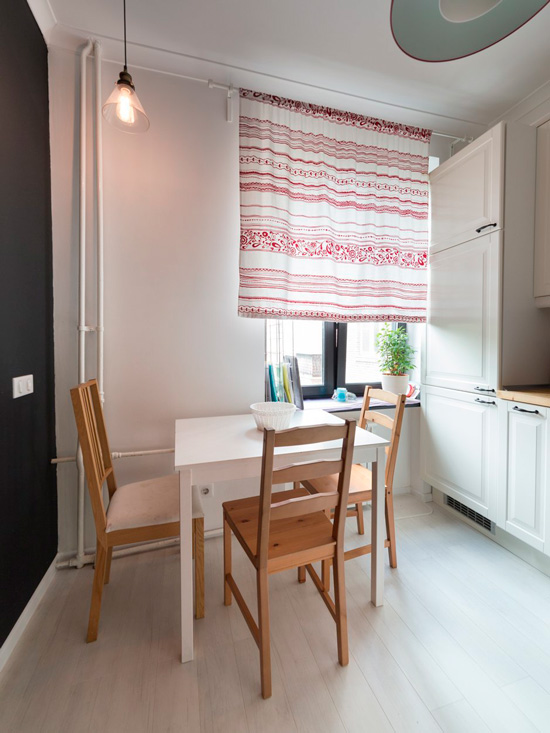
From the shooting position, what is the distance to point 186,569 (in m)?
1.28

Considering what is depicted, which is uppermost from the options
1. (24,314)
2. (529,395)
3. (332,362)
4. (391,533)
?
(24,314)

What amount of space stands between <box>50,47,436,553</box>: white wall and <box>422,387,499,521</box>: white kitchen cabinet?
137 cm

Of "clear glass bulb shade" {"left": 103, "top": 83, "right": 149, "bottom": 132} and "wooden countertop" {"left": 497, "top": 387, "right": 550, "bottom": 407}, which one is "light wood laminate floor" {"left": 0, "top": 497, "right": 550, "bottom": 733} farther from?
"clear glass bulb shade" {"left": 103, "top": 83, "right": 149, "bottom": 132}

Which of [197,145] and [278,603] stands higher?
[197,145]

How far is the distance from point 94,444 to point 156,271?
1.00 m

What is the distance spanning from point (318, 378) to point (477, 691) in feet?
6.20

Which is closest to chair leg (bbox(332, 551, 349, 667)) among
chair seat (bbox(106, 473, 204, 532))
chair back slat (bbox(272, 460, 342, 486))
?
chair back slat (bbox(272, 460, 342, 486))

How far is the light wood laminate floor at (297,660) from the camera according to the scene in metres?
1.07

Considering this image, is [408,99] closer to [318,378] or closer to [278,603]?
[318,378]

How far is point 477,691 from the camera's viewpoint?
1.15m

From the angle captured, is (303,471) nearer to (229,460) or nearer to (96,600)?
(229,460)

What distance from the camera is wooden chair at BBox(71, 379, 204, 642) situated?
4.30ft

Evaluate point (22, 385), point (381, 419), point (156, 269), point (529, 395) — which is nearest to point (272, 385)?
point (381, 419)

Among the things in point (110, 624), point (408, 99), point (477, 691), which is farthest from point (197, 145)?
point (477, 691)
